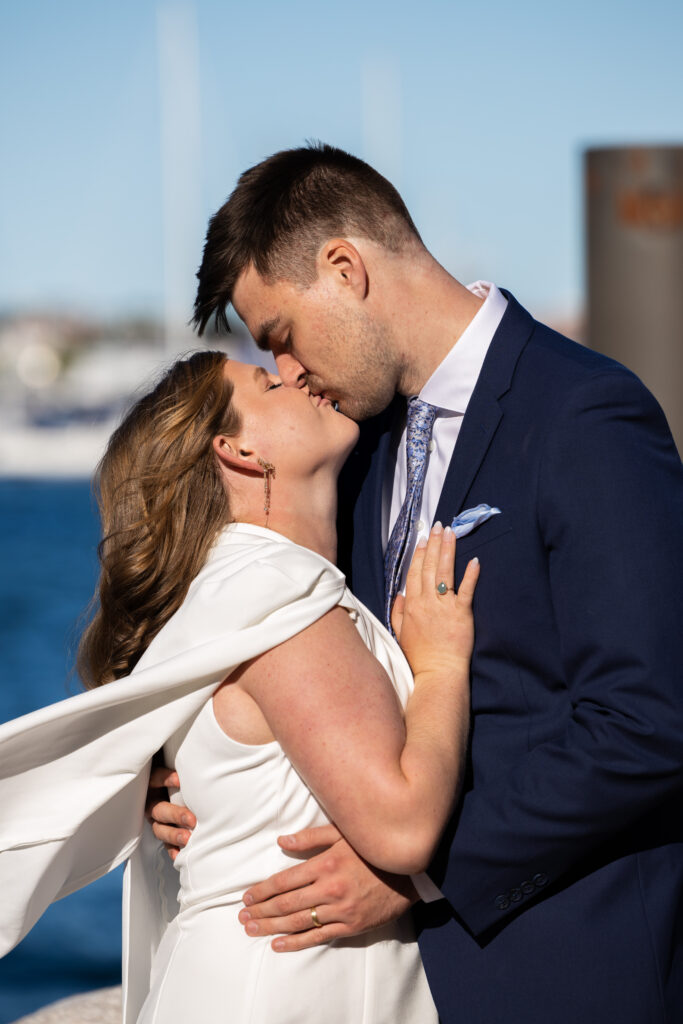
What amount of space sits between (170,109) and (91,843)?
3572cm

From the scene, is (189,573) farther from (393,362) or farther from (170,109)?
(170,109)

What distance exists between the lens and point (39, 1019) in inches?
133

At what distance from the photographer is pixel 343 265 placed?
260 centimetres

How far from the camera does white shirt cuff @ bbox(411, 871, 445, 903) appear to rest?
208 centimetres

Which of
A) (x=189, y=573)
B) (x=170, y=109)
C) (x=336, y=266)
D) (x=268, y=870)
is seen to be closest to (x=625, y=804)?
(x=268, y=870)

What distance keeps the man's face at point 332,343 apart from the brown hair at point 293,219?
4 cm

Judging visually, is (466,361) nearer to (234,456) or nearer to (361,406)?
(361,406)

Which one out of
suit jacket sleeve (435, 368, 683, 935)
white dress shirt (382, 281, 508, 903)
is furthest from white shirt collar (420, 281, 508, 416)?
suit jacket sleeve (435, 368, 683, 935)

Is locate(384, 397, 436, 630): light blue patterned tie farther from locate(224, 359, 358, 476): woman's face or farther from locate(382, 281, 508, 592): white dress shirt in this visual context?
locate(224, 359, 358, 476): woman's face

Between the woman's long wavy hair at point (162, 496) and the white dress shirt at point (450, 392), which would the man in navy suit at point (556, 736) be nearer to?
the white dress shirt at point (450, 392)

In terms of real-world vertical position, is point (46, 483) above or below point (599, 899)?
below

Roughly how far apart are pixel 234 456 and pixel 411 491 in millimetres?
484

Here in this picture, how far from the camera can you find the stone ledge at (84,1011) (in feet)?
11.0

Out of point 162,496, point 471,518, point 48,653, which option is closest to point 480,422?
point 471,518
